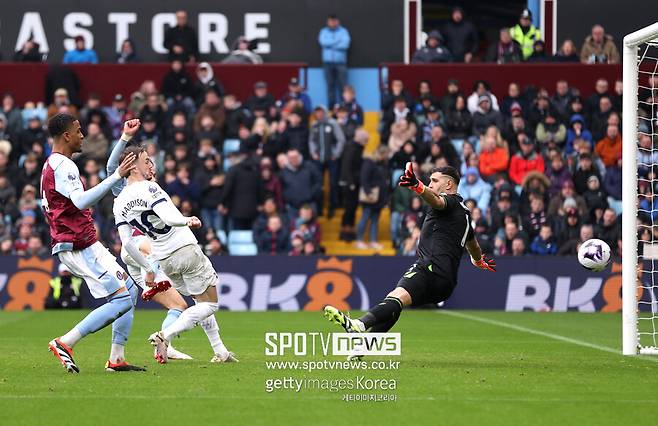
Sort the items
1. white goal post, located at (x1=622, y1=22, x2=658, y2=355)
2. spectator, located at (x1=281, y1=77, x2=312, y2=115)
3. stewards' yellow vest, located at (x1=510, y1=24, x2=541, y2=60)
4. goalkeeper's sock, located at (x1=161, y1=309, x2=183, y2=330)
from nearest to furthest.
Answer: goalkeeper's sock, located at (x1=161, y1=309, x2=183, y2=330)
white goal post, located at (x1=622, y1=22, x2=658, y2=355)
spectator, located at (x1=281, y1=77, x2=312, y2=115)
stewards' yellow vest, located at (x1=510, y1=24, x2=541, y2=60)

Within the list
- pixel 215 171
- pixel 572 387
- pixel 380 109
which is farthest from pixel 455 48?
pixel 572 387

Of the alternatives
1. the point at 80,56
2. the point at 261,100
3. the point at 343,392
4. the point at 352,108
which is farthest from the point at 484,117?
the point at 343,392

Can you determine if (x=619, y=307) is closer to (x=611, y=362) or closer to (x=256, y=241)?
(x=256, y=241)

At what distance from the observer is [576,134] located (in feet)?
89.2

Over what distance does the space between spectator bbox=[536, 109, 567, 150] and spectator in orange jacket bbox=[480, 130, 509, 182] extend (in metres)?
1.26

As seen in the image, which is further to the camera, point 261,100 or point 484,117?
point 261,100

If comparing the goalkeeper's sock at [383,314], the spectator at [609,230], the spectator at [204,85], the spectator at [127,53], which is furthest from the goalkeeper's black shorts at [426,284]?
the spectator at [127,53]

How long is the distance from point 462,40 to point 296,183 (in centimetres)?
720

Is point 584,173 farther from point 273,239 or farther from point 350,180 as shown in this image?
point 273,239

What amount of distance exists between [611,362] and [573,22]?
2092 centimetres

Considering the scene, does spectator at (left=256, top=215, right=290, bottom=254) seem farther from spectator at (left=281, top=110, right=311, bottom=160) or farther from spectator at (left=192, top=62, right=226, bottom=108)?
spectator at (left=192, top=62, right=226, bottom=108)

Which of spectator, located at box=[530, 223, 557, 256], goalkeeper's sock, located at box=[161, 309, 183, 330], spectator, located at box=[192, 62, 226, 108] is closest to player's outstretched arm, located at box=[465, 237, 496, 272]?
goalkeeper's sock, located at box=[161, 309, 183, 330]

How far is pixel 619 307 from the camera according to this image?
23.1 m

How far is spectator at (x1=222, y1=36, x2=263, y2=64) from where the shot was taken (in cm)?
3044
